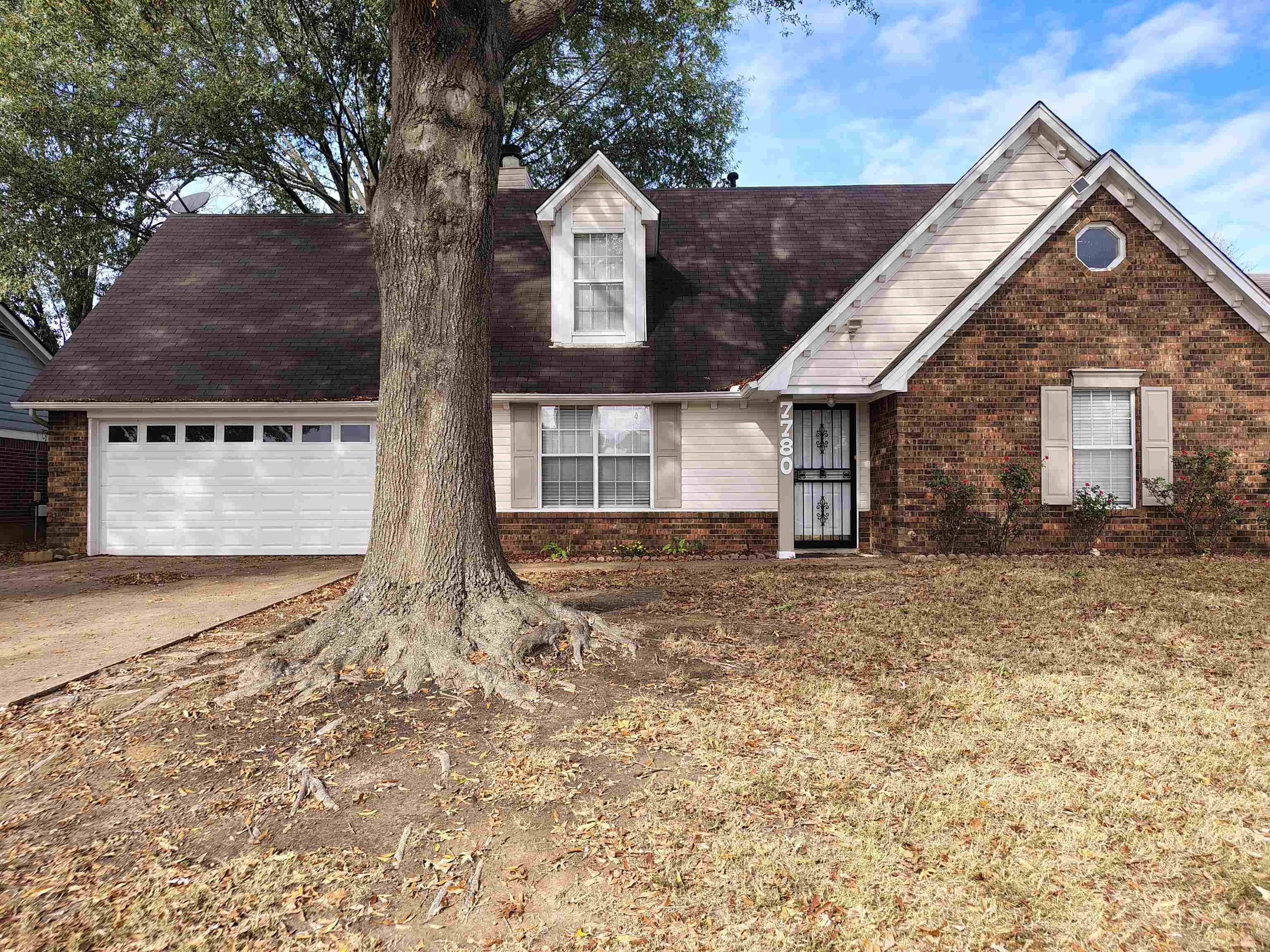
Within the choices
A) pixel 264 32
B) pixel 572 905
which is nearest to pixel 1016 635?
pixel 572 905

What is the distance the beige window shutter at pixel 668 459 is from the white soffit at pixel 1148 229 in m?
3.39

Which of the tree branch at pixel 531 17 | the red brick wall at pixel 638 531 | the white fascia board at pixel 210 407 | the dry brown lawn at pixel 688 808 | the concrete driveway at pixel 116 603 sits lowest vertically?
the dry brown lawn at pixel 688 808

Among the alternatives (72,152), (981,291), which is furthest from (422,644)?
(72,152)

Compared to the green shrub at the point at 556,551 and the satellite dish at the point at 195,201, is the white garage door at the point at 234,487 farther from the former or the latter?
the satellite dish at the point at 195,201

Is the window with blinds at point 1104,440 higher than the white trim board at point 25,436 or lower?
lower

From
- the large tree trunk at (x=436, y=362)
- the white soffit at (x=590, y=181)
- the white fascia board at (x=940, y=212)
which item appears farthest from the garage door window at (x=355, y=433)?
the large tree trunk at (x=436, y=362)

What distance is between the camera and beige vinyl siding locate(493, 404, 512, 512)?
483 inches

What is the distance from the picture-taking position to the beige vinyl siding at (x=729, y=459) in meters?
12.3

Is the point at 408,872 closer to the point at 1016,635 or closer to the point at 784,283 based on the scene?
the point at 1016,635

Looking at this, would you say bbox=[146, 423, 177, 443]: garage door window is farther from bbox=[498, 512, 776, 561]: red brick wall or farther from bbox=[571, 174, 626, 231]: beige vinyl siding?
bbox=[571, 174, 626, 231]: beige vinyl siding

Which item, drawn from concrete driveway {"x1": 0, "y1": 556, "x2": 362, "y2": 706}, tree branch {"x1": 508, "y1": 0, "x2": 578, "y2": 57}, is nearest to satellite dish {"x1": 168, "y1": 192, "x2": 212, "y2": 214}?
concrete driveway {"x1": 0, "y1": 556, "x2": 362, "y2": 706}

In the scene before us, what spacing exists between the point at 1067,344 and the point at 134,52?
2077cm

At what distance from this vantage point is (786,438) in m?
11.4

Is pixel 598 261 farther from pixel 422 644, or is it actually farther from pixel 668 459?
pixel 422 644
